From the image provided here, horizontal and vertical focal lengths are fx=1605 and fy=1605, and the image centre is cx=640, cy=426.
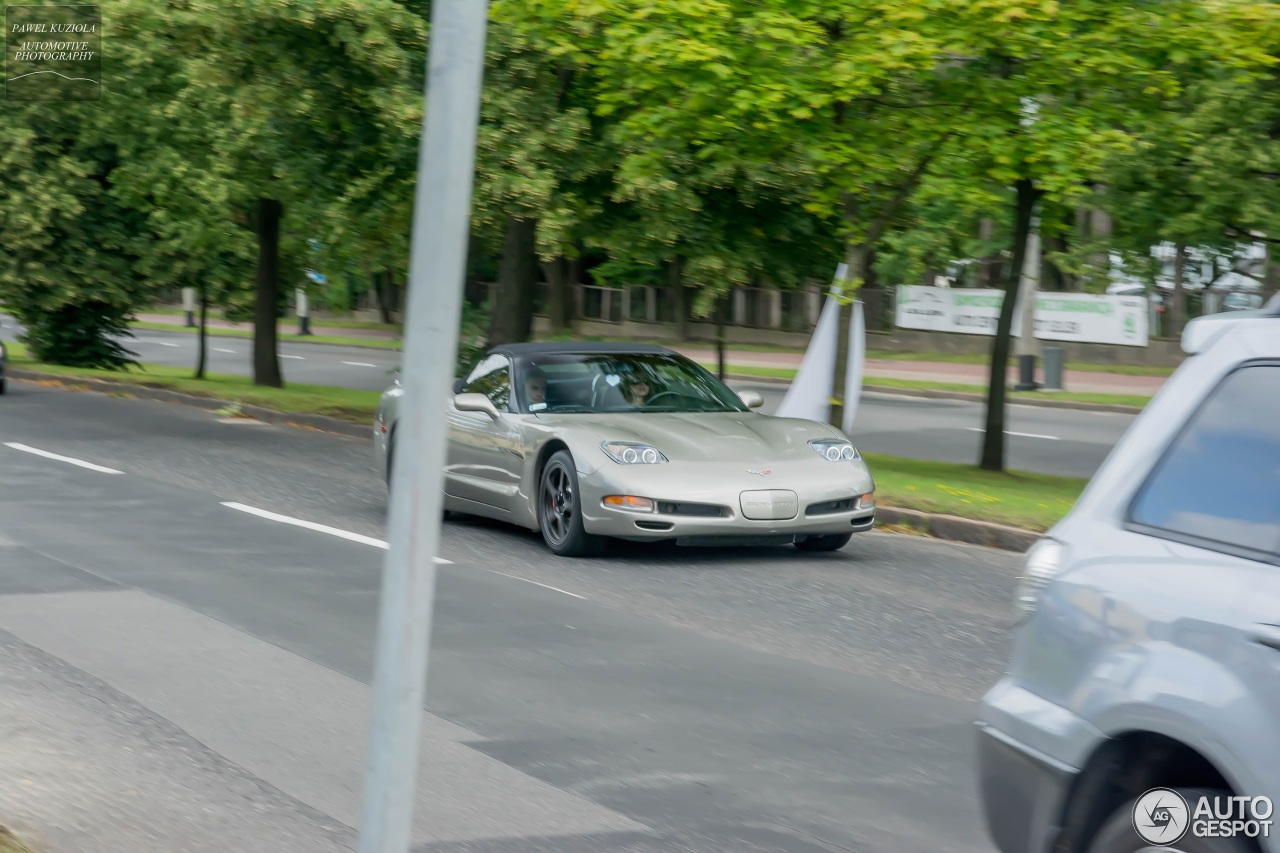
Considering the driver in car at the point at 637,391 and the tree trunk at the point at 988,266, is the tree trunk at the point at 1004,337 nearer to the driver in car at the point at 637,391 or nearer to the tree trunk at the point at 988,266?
the driver in car at the point at 637,391

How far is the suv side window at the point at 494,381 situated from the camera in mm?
11205

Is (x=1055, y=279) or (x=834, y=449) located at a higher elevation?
(x=1055, y=279)

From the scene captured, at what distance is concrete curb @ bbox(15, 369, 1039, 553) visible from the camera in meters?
11.6

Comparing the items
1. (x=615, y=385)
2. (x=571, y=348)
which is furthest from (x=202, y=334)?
(x=615, y=385)

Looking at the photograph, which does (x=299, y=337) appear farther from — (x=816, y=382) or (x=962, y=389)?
(x=816, y=382)

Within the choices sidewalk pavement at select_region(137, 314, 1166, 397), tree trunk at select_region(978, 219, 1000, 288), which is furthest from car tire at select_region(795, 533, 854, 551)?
tree trunk at select_region(978, 219, 1000, 288)

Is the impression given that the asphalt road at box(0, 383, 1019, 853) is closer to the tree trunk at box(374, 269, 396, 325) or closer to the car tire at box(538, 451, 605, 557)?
the car tire at box(538, 451, 605, 557)

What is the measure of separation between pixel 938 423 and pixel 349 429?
9735 mm

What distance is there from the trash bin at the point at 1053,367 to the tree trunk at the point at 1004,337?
1360 centimetres

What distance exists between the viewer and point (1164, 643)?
3180mm

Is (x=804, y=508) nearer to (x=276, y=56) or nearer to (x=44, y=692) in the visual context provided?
(x=44, y=692)

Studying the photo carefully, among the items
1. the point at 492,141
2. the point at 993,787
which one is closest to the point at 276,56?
the point at 492,141

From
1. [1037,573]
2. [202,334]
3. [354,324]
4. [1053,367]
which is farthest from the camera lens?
[354,324]

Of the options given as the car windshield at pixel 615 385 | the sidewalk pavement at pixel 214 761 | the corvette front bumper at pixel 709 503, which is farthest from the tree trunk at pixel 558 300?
the sidewalk pavement at pixel 214 761
